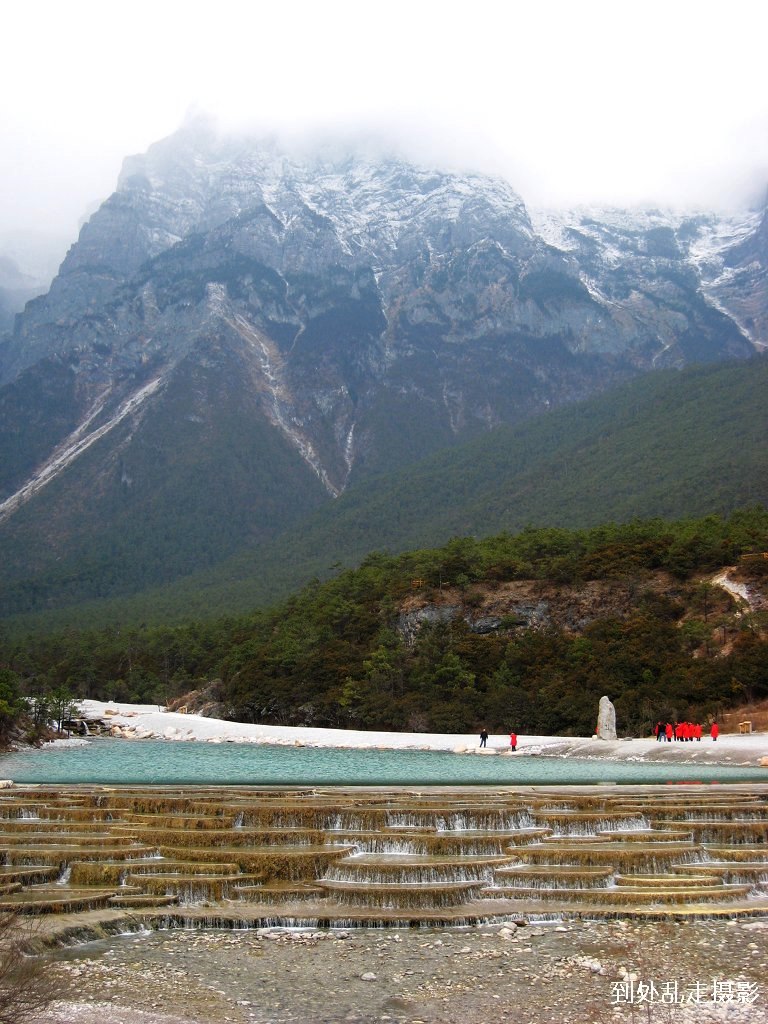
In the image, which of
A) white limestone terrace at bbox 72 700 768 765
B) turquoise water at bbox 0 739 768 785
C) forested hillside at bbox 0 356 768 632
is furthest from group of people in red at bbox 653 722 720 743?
forested hillside at bbox 0 356 768 632

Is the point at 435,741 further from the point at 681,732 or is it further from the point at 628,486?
the point at 628,486

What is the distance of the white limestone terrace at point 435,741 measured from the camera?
54.1m

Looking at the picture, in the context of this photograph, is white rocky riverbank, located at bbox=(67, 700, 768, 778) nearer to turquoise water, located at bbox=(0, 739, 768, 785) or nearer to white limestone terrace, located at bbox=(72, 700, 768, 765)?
white limestone terrace, located at bbox=(72, 700, 768, 765)

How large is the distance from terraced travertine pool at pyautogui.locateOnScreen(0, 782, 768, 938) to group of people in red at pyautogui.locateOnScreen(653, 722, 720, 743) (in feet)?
85.8

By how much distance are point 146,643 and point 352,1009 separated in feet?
417

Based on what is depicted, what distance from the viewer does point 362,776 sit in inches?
1906

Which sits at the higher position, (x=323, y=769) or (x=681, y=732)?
(x=681, y=732)

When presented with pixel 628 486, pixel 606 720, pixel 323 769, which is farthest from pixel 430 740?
pixel 628 486

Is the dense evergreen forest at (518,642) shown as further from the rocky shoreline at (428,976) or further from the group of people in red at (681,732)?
the rocky shoreline at (428,976)

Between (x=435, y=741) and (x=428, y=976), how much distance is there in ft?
188

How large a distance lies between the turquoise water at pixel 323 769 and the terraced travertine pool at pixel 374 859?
1193cm

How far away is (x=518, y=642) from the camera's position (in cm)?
8494

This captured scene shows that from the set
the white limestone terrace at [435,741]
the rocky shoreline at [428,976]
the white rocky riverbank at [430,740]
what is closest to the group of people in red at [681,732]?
the white limestone terrace at [435,741]

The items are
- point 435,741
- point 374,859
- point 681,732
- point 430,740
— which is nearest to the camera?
point 374,859
